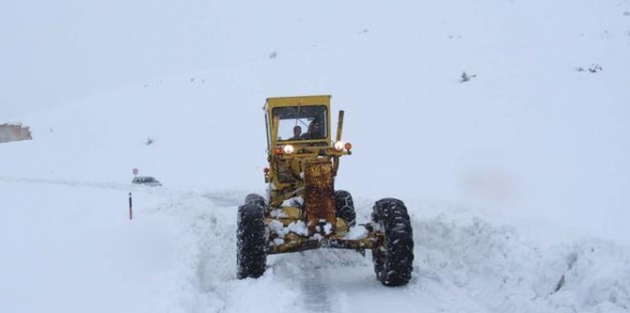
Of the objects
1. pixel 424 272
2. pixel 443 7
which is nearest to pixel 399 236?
pixel 424 272

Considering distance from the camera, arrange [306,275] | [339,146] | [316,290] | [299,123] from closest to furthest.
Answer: [316,290] → [306,275] → [339,146] → [299,123]

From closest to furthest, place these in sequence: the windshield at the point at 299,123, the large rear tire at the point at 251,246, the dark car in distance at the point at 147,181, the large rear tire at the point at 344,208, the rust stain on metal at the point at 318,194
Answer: the large rear tire at the point at 251,246 → the rust stain on metal at the point at 318,194 → the windshield at the point at 299,123 → the large rear tire at the point at 344,208 → the dark car in distance at the point at 147,181

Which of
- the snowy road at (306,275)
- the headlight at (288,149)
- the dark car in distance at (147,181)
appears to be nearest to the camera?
the snowy road at (306,275)

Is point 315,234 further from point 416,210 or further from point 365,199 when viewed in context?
point 365,199

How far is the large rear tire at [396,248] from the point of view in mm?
8148

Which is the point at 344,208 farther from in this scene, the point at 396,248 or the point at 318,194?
the point at 396,248

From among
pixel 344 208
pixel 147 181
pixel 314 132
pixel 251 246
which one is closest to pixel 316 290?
pixel 251 246

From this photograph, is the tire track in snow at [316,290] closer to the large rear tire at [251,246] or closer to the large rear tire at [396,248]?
the large rear tire at [251,246]

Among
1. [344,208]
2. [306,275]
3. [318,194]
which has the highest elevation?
[318,194]

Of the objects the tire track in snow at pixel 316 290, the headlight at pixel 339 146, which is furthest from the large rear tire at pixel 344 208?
the headlight at pixel 339 146

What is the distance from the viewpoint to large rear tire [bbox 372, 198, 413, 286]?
815cm

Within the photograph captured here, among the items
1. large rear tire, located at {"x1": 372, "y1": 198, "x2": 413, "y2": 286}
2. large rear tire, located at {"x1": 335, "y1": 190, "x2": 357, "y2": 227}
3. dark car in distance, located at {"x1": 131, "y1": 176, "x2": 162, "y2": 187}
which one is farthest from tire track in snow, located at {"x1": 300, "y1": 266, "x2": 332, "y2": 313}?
dark car in distance, located at {"x1": 131, "y1": 176, "x2": 162, "y2": 187}

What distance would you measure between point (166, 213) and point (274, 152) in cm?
763

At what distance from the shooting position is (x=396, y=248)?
8.15 meters
